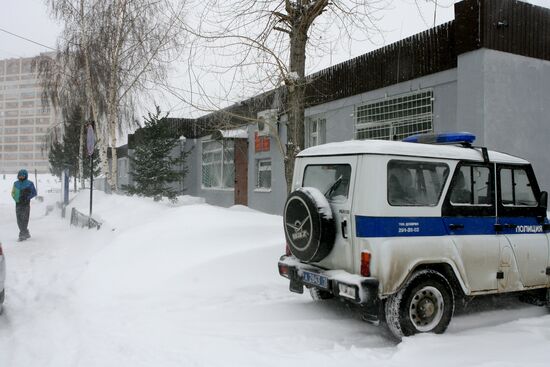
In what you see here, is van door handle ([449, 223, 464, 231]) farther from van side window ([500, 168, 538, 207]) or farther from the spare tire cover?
the spare tire cover

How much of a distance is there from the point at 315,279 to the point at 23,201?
9764 millimetres

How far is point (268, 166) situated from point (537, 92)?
32.2 ft

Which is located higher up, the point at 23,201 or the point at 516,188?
the point at 516,188

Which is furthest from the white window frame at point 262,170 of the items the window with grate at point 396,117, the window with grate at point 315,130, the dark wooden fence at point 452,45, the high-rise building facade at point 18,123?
the high-rise building facade at point 18,123

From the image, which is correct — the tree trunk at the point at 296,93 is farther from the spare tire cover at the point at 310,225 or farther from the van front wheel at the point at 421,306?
the van front wheel at the point at 421,306

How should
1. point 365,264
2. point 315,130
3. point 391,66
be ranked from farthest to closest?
point 315,130
point 391,66
point 365,264

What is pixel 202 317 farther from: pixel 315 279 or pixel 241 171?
pixel 241 171

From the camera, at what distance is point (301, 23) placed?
8008mm

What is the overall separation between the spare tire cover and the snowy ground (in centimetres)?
83

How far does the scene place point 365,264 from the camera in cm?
468

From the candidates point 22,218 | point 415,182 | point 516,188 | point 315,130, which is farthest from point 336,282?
point 315,130

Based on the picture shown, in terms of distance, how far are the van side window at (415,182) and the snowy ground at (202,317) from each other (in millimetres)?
1391

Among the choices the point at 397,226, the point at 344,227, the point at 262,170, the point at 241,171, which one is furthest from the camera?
the point at 241,171

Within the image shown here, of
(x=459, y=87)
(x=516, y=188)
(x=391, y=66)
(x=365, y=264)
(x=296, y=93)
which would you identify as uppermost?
(x=391, y=66)
